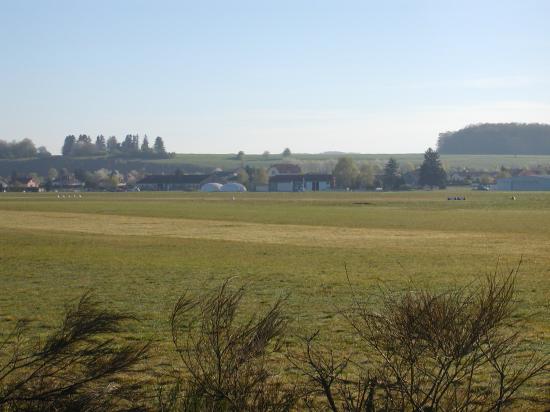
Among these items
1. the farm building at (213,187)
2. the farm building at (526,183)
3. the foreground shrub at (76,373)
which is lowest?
the farm building at (213,187)

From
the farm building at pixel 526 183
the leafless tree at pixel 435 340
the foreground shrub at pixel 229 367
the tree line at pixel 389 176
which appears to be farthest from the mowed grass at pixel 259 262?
the tree line at pixel 389 176

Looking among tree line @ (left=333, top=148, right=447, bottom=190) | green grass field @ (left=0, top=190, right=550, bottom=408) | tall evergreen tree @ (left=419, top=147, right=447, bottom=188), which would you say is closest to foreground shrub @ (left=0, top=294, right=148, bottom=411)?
green grass field @ (left=0, top=190, right=550, bottom=408)

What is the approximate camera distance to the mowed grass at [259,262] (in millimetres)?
18422

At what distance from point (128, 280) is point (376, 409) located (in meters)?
18.4

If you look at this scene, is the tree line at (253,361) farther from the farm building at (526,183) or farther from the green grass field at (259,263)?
the farm building at (526,183)

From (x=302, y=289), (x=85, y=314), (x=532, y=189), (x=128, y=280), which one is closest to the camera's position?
(x=85, y=314)

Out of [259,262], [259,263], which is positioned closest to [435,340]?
[259,263]

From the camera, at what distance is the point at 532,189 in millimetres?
177500

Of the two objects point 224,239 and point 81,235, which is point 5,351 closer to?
point 224,239

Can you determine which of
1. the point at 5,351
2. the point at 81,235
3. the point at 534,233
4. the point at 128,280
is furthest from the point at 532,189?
the point at 5,351

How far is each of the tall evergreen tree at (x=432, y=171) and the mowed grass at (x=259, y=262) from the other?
12681cm

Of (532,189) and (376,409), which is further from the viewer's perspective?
(532,189)

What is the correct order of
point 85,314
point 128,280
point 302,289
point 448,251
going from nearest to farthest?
point 85,314 < point 302,289 < point 128,280 < point 448,251

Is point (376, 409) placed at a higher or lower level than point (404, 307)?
lower
